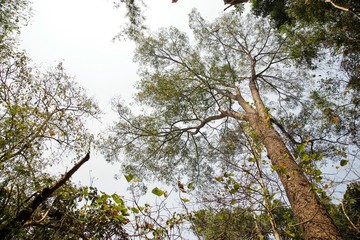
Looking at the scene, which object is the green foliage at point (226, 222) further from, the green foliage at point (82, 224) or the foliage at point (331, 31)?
the foliage at point (331, 31)

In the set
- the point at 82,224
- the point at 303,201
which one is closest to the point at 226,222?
the point at 303,201

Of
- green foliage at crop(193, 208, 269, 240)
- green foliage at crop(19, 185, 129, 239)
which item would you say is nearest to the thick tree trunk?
green foliage at crop(193, 208, 269, 240)

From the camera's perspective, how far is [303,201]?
343 centimetres

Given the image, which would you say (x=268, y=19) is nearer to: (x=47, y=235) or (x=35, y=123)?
(x=35, y=123)

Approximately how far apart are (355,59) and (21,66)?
28.5ft

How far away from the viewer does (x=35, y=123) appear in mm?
6027

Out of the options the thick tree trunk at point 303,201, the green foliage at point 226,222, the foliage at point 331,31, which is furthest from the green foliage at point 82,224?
the foliage at point 331,31

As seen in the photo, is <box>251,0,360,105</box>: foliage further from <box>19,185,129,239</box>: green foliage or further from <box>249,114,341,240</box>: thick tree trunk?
<box>19,185,129,239</box>: green foliage

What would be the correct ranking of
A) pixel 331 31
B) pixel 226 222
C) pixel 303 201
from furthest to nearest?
pixel 331 31, pixel 303 201, pixel 226 222

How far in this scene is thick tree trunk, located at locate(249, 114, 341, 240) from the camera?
9.84 ft

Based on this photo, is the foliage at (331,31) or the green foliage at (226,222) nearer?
the green foliage at (226,222)

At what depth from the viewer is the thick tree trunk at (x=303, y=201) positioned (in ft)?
9.84

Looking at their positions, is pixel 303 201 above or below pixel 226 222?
above

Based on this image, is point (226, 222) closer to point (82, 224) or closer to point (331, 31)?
point (82, 224)
